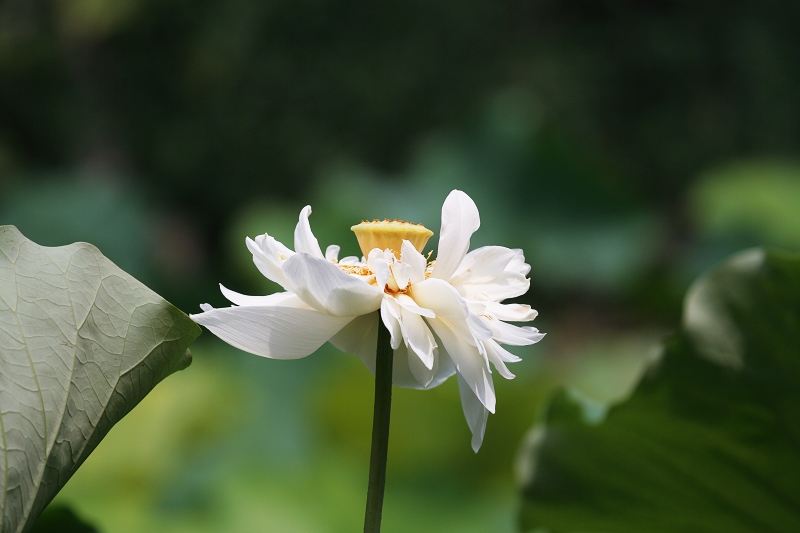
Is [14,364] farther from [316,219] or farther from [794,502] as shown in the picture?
[316,219]

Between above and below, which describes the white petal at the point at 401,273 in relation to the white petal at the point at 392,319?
above

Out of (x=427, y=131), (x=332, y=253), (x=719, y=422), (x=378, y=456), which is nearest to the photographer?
(x=378, y=456)

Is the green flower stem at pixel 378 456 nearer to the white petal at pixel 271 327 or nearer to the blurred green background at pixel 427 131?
the white petal at pixel 271 327

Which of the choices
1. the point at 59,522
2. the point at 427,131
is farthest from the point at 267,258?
the point at 427,131

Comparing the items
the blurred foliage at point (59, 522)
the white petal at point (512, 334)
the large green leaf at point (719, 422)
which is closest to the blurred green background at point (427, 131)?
the large green leaf at point (719, 422)

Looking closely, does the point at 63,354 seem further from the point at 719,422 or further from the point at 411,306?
the point at 719,422

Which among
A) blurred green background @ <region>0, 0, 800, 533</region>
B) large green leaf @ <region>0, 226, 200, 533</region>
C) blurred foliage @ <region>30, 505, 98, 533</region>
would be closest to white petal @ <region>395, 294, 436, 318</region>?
large green leaf @ <region>0, 226, 200, 533</region>

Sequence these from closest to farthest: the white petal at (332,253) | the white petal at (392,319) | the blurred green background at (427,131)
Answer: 1. the white petal at (392,319)
2. the white petal at (332,253)
3. the blurred green background at (427,131)

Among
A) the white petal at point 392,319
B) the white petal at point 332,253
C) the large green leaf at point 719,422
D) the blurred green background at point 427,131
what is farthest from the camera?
the blurred green background at point 427,131
